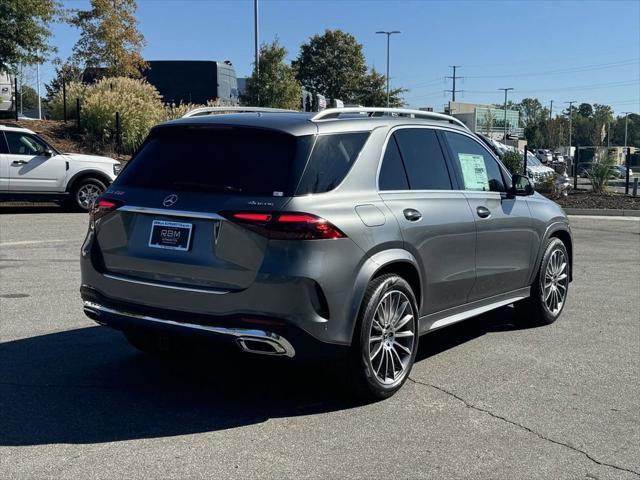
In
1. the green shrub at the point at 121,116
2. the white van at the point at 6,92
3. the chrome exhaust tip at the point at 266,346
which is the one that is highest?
the white van at the point at 6,92

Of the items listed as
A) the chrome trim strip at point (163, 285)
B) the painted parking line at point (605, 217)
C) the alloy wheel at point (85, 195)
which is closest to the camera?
the chrome trim strip at point (163, 285)

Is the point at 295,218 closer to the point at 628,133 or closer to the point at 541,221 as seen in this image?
the point at 541,221

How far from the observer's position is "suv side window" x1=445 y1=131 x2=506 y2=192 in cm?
611

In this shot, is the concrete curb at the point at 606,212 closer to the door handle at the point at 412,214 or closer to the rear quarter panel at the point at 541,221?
the rear quarter panel at the point at 541,221

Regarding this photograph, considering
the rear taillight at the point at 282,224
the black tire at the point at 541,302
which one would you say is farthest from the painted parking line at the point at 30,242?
the rear taillight at the point at 282,224

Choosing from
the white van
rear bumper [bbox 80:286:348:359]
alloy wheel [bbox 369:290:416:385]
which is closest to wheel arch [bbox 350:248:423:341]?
alloy wheel [bbox 369:290:416:385]

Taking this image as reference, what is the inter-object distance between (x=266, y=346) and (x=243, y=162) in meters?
1.14

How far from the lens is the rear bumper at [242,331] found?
4.30m

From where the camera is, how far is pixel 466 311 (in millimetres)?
5918

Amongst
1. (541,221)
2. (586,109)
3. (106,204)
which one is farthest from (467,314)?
(586,109)

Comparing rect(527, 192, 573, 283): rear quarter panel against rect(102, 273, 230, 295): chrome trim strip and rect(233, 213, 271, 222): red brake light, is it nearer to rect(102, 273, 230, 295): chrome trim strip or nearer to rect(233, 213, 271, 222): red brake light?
rect(233, 213, 271, 222): red brake light

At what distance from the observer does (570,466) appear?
401 cm

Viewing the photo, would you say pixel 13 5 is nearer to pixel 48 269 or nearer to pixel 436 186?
pixel 48 269

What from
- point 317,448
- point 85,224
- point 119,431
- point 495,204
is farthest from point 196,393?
point 85,224
